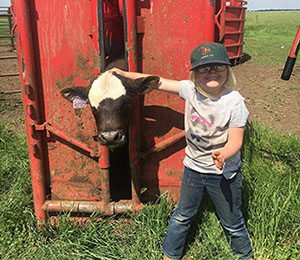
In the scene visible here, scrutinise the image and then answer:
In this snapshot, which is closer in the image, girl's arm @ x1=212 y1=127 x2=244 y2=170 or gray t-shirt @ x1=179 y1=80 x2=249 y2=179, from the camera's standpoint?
girl's arm @ x1=212 y1=127 x2=244 y2=170

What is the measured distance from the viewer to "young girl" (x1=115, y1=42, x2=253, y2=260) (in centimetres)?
211

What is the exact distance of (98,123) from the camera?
2422 mm

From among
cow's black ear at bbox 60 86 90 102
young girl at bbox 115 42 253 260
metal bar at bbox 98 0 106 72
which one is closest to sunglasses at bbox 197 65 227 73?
young girl at bbox 115 42 253 260

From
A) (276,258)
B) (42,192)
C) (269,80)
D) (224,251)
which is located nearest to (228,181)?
(224,251)

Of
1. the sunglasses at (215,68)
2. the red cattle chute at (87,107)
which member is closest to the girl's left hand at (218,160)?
the sunglasses at (215,68)

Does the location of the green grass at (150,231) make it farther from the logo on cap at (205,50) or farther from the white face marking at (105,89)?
the logo on cap at (205,50)

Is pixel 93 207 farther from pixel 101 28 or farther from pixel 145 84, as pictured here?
pixel 101 28

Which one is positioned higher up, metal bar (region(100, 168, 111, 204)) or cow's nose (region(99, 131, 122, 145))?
cow's nose (region(99, 131, 122, 145))

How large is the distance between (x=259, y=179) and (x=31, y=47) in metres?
2.62

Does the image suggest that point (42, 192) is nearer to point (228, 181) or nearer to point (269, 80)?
point (228, 181)

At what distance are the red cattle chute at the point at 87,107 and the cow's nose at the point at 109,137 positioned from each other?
43 centimetres

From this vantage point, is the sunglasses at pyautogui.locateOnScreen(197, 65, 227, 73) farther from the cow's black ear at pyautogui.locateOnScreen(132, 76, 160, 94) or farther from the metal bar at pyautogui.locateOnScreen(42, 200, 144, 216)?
the metal bar at pyautogui.locateOnScreen(42, 200, 144, 216)

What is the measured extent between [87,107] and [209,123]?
121 cm

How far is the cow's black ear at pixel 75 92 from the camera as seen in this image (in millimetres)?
2625
